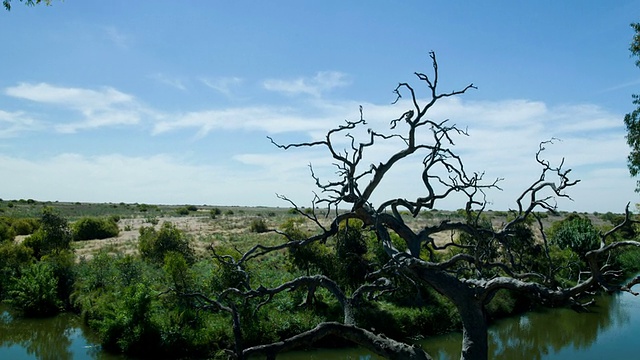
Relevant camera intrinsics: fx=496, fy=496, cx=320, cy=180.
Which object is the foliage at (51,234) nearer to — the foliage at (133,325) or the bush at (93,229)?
the foliage at (133,325)

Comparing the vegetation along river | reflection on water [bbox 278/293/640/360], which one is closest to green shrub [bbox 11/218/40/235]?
the vegetation along river

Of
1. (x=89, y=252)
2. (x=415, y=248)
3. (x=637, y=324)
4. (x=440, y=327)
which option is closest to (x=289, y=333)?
(x=440, y=327)

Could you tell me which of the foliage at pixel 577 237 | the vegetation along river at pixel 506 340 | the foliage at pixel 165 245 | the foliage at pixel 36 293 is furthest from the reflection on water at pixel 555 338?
the foliage at pixel 36 293

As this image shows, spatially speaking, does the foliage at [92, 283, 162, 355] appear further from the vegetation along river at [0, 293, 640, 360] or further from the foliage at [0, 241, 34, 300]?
the foliage at [0, 241, 34, 300]

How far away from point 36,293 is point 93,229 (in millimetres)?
17784

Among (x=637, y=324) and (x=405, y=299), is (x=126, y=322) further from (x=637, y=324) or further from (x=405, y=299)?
(x=637, y=324)

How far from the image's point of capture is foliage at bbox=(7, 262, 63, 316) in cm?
1853

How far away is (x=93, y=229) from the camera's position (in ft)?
116

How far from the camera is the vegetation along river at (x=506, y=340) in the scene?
50.4 feet

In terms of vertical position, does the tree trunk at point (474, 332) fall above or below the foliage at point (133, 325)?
above

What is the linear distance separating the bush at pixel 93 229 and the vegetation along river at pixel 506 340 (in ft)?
→ 51.5

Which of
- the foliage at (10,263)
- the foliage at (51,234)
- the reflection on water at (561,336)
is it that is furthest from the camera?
the foliage at (51,234)

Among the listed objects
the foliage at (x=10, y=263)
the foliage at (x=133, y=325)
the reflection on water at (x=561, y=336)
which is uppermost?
the foliage at (x=10, y=263)

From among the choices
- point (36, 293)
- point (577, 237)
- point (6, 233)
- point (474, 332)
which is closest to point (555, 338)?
point (577, 237)
